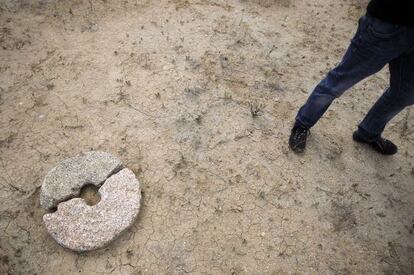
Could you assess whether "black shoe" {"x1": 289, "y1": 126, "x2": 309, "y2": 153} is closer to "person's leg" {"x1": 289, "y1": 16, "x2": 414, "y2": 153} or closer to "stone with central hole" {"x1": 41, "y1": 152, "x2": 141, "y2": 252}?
"person's leg" {"x1": 289, "y1": 16, "x2": 414, "y2": 153}

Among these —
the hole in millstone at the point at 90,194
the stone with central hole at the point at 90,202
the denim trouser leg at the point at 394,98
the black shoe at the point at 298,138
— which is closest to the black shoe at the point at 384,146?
the denim trouser leg at the point at 394,98

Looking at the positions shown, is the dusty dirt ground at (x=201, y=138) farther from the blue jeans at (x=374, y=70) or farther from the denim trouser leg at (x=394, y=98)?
the blue jeans at (x=374, y=70)

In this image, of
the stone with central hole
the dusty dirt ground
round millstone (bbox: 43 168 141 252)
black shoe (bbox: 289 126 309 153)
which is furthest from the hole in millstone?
black shoe (bbox: 289 126 309 153)

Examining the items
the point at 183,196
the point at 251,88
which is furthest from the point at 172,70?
the point at 183,196

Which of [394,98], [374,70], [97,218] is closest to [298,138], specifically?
[394,98]

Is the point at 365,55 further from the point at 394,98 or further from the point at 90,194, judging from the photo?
the point at 90,194

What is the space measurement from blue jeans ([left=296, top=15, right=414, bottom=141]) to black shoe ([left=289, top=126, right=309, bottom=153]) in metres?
0.06

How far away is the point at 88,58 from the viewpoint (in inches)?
150

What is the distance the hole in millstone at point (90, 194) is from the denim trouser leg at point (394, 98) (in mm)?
2441

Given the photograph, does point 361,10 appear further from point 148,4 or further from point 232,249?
point 232,249

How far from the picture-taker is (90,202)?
269 cm

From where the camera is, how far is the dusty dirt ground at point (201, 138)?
8.33 feet

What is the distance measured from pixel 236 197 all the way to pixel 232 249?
0.44 meters

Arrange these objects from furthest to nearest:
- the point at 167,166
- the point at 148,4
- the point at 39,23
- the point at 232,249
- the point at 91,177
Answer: the point at 148,4 < the point at 39,23 < the point at 167,166 < the point at 91,177 < the point at 232,249
